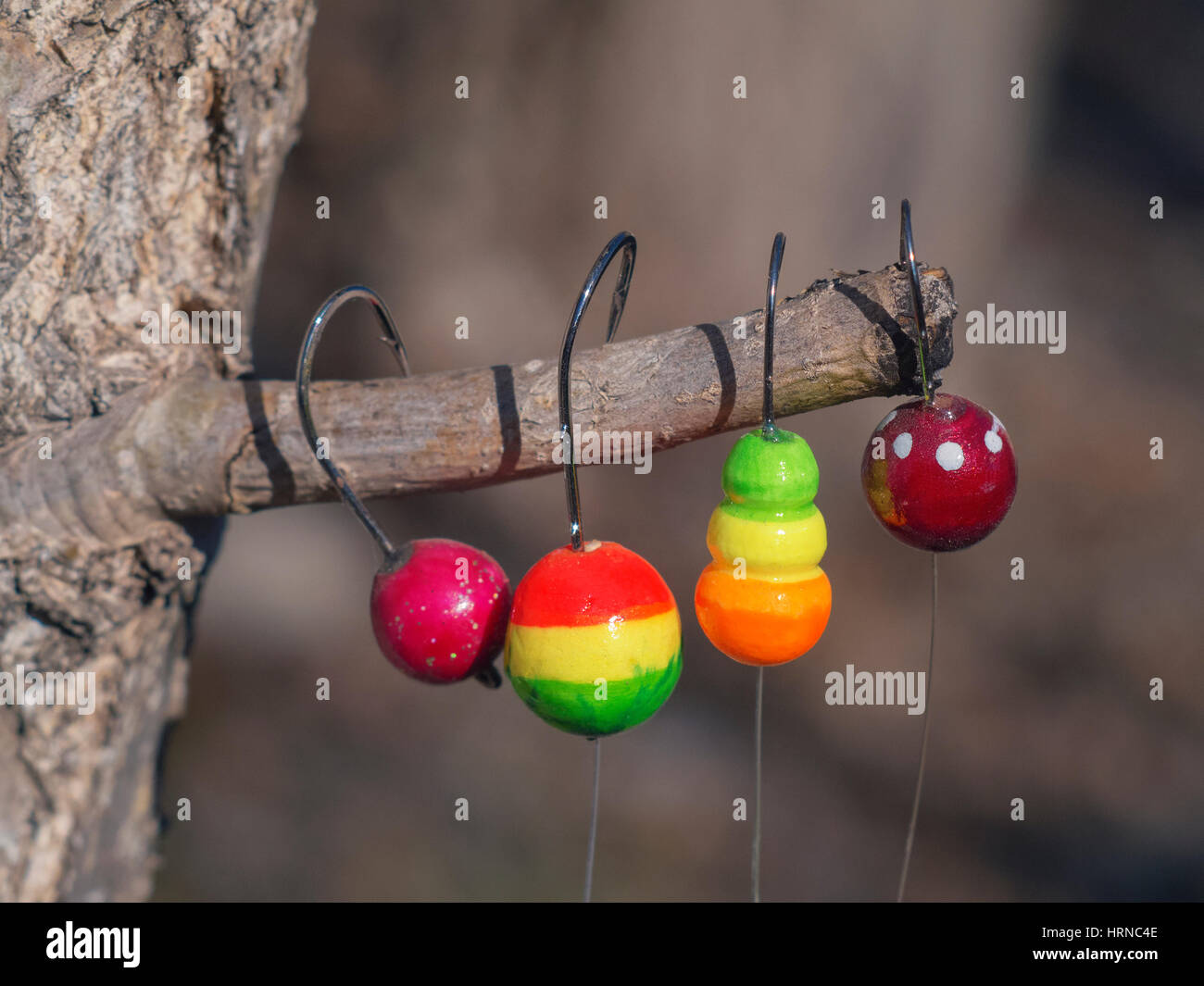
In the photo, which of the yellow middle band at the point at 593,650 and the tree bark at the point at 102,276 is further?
the tree bark at the point at 102,276

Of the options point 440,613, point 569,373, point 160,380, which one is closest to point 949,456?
point 569,373

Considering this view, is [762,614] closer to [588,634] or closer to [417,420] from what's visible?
[588,634]

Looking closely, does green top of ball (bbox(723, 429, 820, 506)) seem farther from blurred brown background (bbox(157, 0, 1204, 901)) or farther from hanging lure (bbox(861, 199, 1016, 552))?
blurred brown background (bbox(157, 0, 1204, 901))

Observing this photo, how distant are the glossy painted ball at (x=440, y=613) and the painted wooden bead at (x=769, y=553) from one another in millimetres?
163

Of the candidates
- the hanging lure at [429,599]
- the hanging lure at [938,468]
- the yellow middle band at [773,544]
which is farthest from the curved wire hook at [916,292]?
the hanging lure at [429,599]

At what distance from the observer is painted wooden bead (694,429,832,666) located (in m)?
0.63

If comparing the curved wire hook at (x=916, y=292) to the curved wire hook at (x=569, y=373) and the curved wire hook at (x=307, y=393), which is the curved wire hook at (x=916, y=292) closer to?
the curved wire hook at (x=569, y=373)

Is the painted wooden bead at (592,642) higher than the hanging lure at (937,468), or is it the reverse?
the hanging lure at (937,468)

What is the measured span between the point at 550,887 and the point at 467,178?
1.13m

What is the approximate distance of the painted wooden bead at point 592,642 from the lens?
611 mm

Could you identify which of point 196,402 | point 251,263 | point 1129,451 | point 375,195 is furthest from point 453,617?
point 1129,451

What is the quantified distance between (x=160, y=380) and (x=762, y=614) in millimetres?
544

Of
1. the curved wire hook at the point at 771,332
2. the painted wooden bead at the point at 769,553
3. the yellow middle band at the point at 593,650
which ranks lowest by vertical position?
the yellow middle band at the point at 593,650

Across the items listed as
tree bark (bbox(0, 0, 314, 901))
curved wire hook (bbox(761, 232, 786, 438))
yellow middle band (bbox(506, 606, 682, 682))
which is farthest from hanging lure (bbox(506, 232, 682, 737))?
tree bark (bbox(0, 0, 314, 901))
